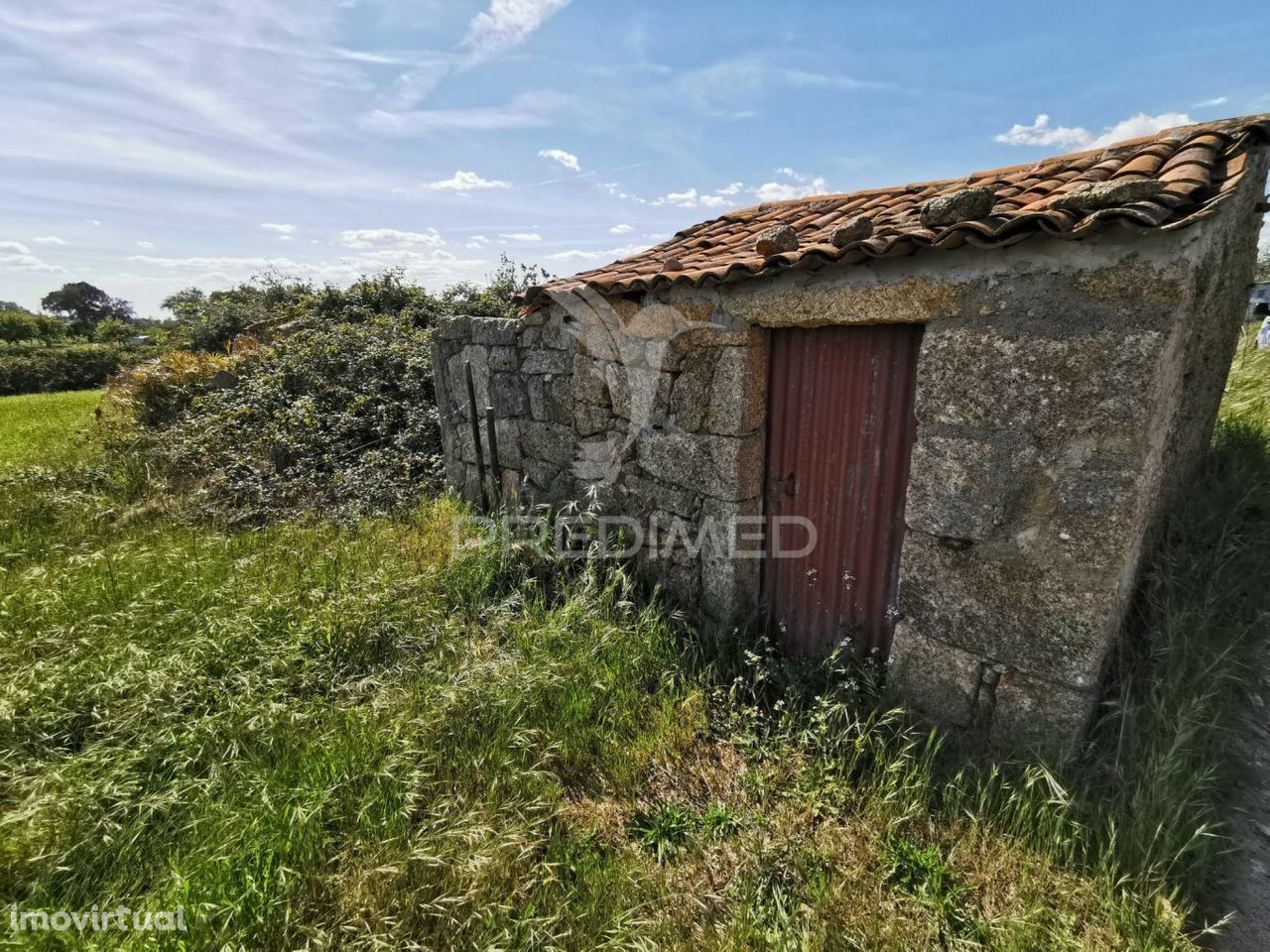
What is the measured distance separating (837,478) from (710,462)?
0.73 m

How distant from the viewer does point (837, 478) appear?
9.93 feet

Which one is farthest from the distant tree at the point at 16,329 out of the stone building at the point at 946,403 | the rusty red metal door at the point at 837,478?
the rusty red metal door at the point at 837,478

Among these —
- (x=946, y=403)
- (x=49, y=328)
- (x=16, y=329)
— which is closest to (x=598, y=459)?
(x=946, y=403)

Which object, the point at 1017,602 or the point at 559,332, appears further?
the point at 559,332

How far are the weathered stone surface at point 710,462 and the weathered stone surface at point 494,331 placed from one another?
168cm

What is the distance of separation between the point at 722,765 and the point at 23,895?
2542 millimetres

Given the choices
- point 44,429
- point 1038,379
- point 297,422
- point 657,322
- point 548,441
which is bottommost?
point 44,429

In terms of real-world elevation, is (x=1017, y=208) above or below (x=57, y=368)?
above

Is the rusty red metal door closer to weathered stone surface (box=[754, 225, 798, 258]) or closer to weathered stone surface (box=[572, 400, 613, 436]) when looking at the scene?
weathered stone surface (box=[754, 225, 798, 258])

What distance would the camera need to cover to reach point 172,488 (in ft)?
18.8

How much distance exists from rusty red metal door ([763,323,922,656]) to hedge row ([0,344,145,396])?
21513mm

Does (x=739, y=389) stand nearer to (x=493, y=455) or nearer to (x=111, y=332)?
(x=493, y=455)

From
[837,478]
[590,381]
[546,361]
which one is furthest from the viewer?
[546,361]

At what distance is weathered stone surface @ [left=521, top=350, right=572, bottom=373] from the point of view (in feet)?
14.0
